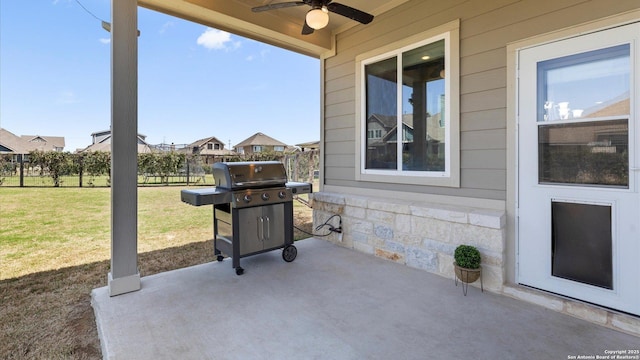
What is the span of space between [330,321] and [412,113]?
2.40m

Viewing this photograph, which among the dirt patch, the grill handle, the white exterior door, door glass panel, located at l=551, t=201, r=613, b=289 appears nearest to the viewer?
the dirt patch

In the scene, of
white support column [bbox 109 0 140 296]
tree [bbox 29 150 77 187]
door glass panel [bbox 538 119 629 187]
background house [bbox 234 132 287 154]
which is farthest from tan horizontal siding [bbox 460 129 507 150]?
background house [bbox 234 132 287 154]

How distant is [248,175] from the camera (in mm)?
3086

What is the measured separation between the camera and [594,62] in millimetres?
2105

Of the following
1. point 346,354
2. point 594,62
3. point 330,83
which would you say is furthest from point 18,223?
point 594,62

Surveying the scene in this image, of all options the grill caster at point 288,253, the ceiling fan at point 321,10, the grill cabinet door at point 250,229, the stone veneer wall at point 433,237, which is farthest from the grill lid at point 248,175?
the ceiling fan at point 321,10

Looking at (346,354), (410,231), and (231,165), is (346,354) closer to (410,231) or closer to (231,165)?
(410,231)

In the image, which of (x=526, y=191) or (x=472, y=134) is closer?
(x=526, y=191)

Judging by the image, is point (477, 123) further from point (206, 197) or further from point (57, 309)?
point (57, 309)

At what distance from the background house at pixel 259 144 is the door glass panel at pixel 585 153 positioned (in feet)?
85.0

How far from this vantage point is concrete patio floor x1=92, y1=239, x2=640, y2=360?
5.75 ft

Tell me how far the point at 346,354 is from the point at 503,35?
2876 millimetres

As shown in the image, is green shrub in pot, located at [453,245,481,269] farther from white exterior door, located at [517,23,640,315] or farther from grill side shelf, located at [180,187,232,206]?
grill side shelf, located at [180,187,232,206]

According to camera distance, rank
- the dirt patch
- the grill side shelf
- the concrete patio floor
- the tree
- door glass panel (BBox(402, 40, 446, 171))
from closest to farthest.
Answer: the concrete patio floor < the dirt patch < the grill side shelf < door glass panel (BBox(402, 40, 446, 171)) < the tree
